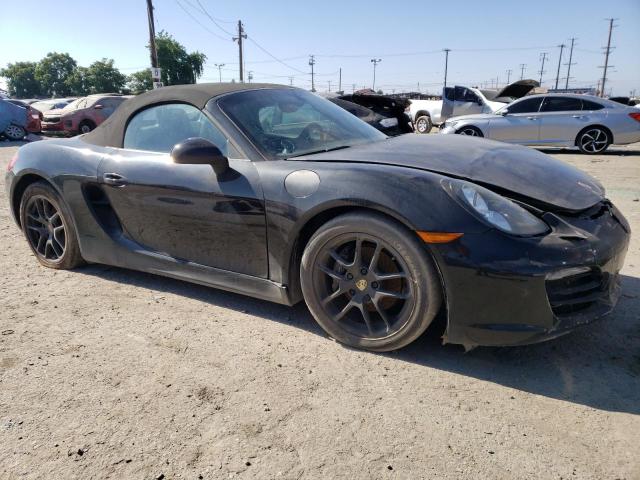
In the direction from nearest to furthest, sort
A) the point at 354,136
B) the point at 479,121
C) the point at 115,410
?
the point at 115,410 → the point at 354,136 → the point at 479,121

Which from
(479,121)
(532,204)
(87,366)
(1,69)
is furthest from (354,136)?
(1,69)

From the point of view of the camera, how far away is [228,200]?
8.84ft

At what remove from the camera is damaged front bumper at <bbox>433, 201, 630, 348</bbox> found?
6.81ft

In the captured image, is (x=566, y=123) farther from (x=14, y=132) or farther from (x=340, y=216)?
(x=14, y=132)

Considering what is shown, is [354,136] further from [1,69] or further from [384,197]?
[1,69]

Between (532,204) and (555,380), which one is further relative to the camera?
(532,204)

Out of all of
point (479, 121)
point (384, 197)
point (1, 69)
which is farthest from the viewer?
point (1, 69)

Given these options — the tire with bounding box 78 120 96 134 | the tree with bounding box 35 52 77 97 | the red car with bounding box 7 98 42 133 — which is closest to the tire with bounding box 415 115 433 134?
the tire with bounding box 78 120 96 134

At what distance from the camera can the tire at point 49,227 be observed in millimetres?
3572

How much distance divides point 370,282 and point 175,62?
7688 cm

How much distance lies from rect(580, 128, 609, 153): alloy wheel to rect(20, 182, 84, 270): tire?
10.6 meters

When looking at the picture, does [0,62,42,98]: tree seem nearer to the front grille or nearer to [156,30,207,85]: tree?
[156,30,207,85]: tree

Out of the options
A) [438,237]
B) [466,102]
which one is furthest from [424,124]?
[438,237]

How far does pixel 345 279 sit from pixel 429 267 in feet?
1.53
